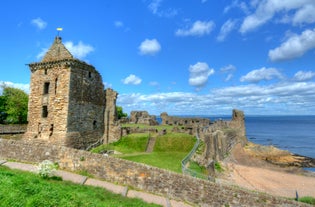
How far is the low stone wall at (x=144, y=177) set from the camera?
13531mm

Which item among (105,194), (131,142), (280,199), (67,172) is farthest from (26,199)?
(131,142)

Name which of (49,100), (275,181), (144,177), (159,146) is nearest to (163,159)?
(159,146)

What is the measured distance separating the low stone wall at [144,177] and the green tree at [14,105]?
101 ft

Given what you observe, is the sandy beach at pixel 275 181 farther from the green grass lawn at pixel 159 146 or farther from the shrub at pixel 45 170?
the shrub at pixel 45 170

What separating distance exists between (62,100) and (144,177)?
13152 millimetres

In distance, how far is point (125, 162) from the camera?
50.1 ft

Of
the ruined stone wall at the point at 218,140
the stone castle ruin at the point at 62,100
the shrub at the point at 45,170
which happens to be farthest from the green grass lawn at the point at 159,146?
the shrub at the point at 45,170

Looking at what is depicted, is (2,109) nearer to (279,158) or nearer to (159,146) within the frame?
(159,146)

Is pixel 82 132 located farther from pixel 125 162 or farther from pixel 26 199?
pixel 26 199

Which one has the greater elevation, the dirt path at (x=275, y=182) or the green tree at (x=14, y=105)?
the green tree at (x=14, y=105)

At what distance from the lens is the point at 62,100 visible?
23172 mm

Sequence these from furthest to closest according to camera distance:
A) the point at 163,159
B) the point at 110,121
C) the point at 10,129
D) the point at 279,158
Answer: the point at 279,158, the point at 10,129, the point at 110,121, the point at 163,159

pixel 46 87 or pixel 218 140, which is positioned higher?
pixel 46 87

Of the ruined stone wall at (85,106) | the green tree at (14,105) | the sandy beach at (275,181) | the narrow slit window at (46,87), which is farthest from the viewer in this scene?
the green tree at (14,105)
